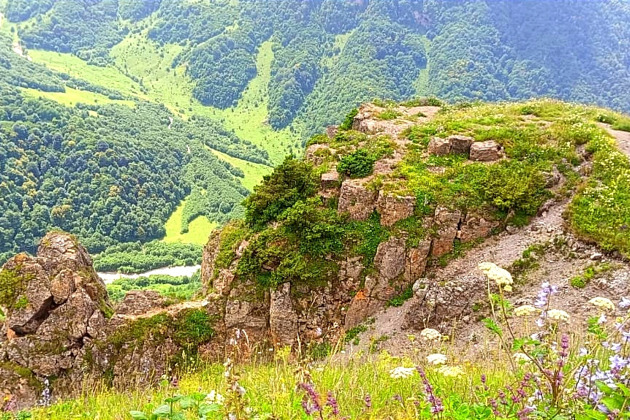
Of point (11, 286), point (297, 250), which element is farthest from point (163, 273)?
point (297, 250)

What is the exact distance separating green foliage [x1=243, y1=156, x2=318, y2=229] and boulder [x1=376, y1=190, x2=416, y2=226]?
12.5 ft

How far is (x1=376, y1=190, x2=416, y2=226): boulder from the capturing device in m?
22.2

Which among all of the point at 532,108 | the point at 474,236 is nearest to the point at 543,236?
the point at 474,236

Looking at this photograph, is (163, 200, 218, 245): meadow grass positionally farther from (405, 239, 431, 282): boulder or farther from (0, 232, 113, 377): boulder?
(405, 239, 431, 282): boulder

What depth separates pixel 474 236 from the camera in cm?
2202

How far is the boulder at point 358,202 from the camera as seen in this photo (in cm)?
2305

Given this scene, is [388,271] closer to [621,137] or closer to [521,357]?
[621,137]

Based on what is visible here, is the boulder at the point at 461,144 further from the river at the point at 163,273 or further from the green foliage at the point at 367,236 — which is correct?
the river at the point at 163,273

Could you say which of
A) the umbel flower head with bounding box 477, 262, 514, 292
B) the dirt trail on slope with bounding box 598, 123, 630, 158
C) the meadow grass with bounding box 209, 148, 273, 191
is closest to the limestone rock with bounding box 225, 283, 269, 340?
the dirt trail on slope with bounding box 598, 123, 630, 158

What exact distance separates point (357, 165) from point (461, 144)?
5.46m

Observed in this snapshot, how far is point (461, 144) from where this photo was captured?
25.3 metres

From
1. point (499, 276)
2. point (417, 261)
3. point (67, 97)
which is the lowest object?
point (417, 261)

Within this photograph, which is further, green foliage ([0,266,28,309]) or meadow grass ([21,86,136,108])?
meadow grass ([21,86,136,108])

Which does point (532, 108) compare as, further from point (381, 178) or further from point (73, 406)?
point (73, 406)
